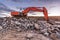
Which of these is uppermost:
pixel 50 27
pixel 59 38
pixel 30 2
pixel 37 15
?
pixel 30 2

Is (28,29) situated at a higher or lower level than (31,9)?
lower

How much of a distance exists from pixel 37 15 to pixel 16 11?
0.78 feet

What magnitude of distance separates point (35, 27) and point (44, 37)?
0.48 ft

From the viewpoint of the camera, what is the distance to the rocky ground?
1874mm

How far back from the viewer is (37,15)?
1.93m

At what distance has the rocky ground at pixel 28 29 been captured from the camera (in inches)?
73.8

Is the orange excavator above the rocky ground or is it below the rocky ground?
above

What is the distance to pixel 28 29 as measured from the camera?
192 cm

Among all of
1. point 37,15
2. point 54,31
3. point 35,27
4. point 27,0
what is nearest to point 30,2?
point 27,0

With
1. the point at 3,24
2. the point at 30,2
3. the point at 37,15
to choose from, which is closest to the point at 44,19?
the point at 37,15

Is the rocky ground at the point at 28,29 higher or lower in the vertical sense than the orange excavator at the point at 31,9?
lower

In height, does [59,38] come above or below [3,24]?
below

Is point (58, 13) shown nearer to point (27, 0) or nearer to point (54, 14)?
point (54, 14)

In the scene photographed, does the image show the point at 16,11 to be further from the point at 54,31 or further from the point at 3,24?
the point at 54,31
